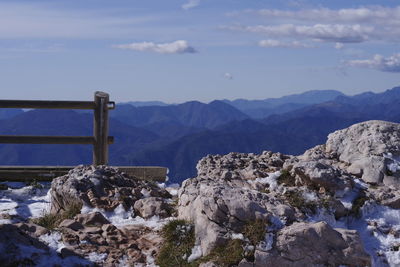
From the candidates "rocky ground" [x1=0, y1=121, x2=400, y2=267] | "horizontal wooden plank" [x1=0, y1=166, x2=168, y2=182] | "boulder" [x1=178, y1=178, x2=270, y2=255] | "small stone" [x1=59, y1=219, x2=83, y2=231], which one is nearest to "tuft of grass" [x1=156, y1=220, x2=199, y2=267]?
"rocky ground" [x1=0, y1=121, x2=400, y2=267]

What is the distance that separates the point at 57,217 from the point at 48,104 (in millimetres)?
4451

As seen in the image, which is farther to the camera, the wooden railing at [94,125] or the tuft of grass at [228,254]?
the wooden railing at [94,125]

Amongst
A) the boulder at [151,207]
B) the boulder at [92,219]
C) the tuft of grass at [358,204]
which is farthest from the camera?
the boulder at [151,207]

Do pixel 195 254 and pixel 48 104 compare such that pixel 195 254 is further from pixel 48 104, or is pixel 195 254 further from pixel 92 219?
pixel 48 104

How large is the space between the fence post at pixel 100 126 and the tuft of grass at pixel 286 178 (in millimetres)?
4865

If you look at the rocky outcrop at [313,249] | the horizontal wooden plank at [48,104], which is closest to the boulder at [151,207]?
the rocky outcrop at [313,249]

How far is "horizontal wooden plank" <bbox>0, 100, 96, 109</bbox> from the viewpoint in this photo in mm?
11776

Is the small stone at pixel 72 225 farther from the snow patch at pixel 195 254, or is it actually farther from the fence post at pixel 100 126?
the fence post at pixel 100 126

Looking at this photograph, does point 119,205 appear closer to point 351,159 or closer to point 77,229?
point 77,229

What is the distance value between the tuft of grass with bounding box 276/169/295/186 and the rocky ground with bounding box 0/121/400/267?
0.02 metres

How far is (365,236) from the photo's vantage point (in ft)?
24.8

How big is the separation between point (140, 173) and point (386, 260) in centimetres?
628

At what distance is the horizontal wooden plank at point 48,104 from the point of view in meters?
11.8

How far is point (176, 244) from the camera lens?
692 cm
